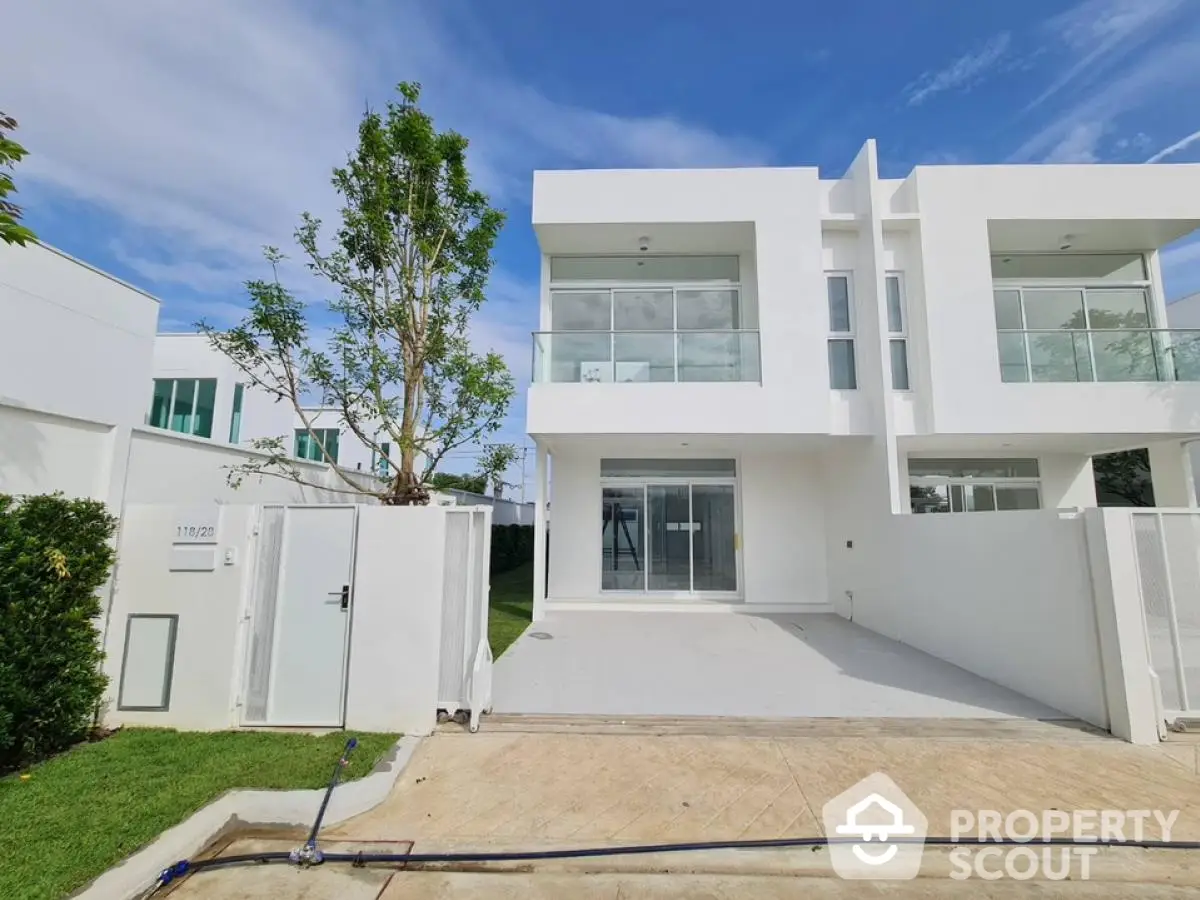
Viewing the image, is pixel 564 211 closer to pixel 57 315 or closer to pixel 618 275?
pixel 618 275

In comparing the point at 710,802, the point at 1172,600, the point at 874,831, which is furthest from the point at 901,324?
the point at 710,802

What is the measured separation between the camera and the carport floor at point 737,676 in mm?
5137

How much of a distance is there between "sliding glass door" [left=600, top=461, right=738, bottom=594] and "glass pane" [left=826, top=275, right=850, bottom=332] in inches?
149

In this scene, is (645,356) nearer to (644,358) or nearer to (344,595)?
(644,358)

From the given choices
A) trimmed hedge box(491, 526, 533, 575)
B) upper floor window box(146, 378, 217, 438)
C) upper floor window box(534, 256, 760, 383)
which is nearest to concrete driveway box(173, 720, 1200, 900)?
upper floor window box(534, 256, 760, 383)

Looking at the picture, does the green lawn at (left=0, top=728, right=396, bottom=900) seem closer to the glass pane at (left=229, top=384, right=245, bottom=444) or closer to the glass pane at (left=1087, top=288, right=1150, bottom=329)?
the glass pane at (left=1087, top=288, right=1150, bottom=329)

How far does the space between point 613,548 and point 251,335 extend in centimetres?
747

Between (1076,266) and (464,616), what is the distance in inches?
527

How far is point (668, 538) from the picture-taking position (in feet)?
36.5

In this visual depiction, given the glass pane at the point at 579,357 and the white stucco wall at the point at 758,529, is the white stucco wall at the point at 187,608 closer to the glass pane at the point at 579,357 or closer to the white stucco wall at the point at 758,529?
the glass pane at the point at 579,357

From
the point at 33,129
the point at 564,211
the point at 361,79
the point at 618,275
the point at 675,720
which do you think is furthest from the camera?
the point at 618,275

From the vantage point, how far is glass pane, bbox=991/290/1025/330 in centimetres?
985

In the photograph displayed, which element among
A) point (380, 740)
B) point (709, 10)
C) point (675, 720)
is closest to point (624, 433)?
point (675, 720)

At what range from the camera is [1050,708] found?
5.10m
